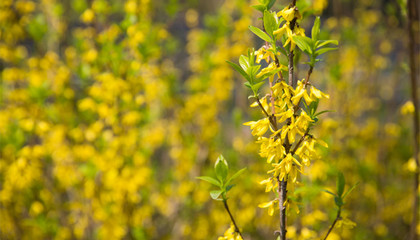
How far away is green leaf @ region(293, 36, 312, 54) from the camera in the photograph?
2.94ft

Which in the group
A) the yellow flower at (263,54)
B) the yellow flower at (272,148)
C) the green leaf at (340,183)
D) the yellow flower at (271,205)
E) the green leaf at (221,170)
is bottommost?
the green leaf at (340,183)

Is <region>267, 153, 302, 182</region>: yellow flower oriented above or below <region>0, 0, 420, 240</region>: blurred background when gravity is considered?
above

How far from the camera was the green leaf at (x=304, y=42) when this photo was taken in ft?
2.94

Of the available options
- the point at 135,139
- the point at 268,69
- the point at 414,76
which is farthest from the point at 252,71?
the point at 135,139

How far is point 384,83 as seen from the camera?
562 cm

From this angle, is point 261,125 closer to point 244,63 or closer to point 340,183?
point 244,63

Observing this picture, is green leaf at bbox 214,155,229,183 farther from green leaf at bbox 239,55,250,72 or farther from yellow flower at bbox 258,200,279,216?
green leaf at bbox 239,55,250,72

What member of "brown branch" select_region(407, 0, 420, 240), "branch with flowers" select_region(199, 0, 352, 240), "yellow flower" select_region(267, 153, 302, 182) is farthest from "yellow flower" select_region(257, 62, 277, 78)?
"brown branch" select_region(407, 0, 420, 240)

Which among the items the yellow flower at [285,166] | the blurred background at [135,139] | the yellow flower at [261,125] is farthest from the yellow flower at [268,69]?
the blurred background at [135,139]

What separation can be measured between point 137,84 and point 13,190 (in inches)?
53.1

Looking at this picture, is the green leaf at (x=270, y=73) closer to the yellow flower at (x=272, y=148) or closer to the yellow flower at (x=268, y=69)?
the yellow flower at (x=268, y=69)

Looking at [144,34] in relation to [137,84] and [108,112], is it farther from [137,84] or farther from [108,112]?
[108,112]

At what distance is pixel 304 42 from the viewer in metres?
0.91

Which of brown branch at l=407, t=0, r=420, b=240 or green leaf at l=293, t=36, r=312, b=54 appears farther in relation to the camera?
brown branch at l=407, t=0, r=420, b=240
